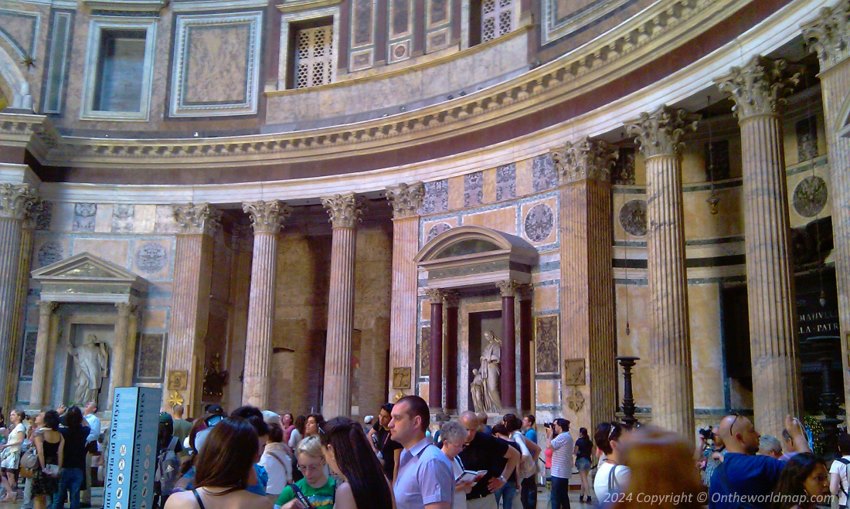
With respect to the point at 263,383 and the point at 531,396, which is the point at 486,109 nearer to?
the point at 531,396

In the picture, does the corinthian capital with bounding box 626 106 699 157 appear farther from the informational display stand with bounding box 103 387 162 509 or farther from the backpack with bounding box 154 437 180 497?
the informational display stand with bounding box 103 387 162 509

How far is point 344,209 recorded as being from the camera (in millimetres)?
22828

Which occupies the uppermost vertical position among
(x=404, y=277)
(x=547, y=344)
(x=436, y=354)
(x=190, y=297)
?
(x=404, y=277)

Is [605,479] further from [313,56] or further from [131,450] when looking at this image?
[313,56]

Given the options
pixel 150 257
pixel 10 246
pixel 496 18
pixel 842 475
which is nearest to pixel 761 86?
pixel 842 475

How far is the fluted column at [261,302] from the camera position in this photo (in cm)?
2270

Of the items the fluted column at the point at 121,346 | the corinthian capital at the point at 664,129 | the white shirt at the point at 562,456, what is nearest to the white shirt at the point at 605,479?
the white shirt at the point at 562,456

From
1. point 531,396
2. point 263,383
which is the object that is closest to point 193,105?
point 263,383

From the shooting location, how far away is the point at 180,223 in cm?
2422

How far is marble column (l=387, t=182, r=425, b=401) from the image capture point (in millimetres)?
20812

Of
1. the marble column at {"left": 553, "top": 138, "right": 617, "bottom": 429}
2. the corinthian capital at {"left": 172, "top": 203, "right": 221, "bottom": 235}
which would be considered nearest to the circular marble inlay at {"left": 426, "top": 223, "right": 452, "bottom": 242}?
the marble column at {"left": 553, "top": 138, "right": 617, "bottom": 429}

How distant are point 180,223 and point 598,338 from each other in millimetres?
13567

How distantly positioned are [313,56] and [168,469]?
61.4 feet

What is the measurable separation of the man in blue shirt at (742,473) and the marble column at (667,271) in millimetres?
10247
